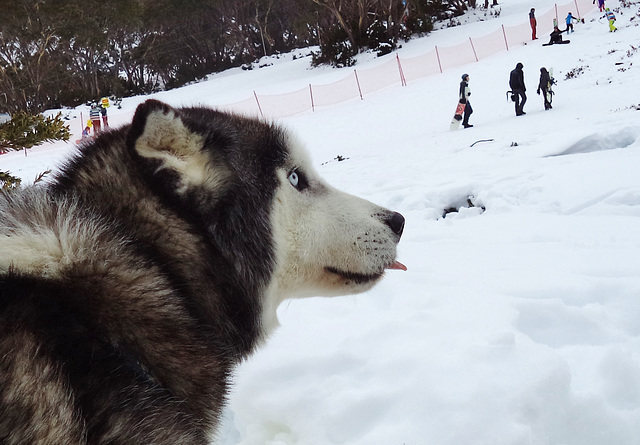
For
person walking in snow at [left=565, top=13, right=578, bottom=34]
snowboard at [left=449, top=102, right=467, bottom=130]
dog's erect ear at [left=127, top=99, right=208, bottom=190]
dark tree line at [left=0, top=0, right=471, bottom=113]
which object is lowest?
snowboard at [left=449, top=102, right=467, bottom=130]

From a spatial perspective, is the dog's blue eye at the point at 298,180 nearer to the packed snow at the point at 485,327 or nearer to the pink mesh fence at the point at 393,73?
the packed snow at the point at 485,327

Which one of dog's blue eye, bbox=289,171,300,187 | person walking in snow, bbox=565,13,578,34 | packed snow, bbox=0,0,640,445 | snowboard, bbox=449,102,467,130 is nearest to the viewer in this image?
dog's blue eye, bbox=289,171,300,187

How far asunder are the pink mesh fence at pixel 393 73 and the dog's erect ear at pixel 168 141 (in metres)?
19.1

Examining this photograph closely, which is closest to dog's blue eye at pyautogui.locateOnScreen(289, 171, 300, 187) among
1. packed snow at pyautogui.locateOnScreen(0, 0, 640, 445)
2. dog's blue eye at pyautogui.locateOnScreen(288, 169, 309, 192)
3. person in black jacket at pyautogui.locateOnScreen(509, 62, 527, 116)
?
dog's blue eye at pyautogui.locateOnScreen(288, 169, 309, 192)

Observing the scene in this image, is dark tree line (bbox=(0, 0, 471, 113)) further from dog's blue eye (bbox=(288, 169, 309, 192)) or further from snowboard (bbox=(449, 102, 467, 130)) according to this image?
dog's blue eye (bbox=(288, 169, 309, 192))

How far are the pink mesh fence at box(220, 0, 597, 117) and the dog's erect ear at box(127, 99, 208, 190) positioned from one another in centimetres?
1908

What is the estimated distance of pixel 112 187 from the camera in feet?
4.57

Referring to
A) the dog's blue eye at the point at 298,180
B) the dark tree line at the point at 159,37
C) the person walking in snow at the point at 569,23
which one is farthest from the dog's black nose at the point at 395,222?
the dark tree line at the point at 159,37

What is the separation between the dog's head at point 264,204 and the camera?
137 cm

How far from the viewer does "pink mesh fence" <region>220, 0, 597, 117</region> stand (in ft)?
70.8

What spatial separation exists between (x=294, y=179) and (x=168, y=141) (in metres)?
0.53

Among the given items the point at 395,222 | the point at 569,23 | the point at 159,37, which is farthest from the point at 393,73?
the point at 159,37

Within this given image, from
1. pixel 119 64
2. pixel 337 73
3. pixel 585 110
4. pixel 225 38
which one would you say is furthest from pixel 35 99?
pixel 585 110

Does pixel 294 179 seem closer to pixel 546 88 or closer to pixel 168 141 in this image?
pixel 168 141
